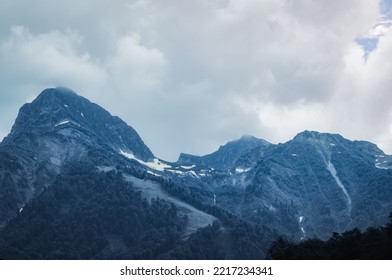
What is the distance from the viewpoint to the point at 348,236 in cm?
18000

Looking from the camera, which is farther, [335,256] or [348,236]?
[348,236]

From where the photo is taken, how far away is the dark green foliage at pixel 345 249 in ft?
484

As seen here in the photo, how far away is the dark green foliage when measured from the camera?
148 metres

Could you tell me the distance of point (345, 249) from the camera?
16688cm
